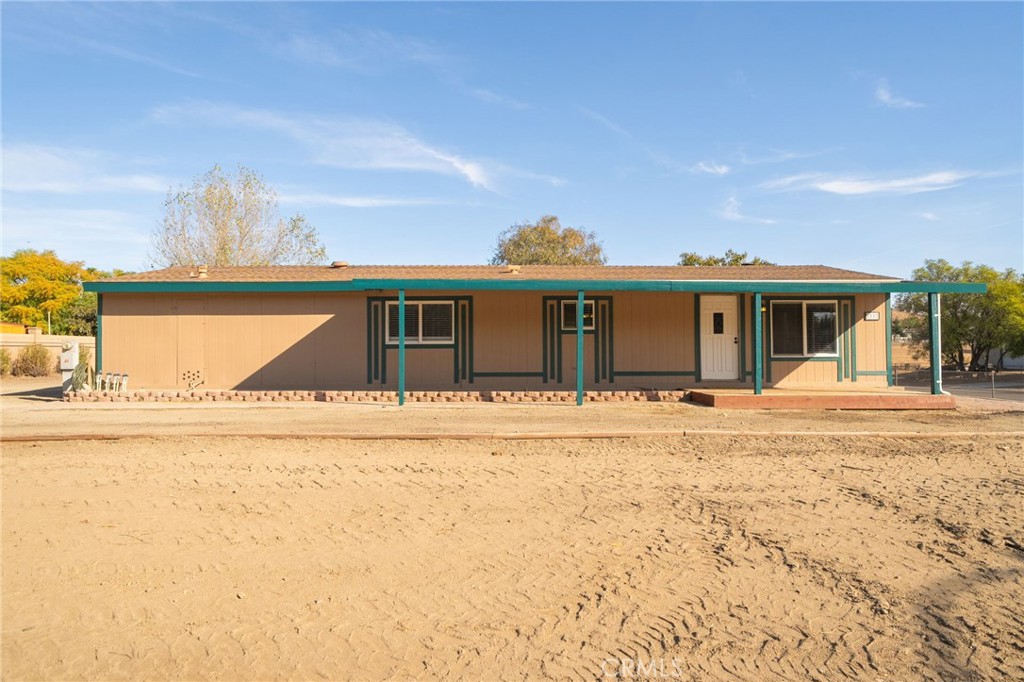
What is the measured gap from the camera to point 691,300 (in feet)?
51.6

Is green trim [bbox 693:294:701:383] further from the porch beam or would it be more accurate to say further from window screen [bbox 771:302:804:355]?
the porch beam

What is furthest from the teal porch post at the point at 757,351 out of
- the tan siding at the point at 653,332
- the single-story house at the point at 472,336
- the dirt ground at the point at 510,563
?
the dirt ground at the point at 510,563

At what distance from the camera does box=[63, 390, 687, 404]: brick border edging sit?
1379 centimetres

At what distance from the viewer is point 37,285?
142ft

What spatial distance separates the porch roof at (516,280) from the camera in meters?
13.6

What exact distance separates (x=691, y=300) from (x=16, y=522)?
44.3 feet

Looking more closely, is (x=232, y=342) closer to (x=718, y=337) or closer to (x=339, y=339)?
(x=339, y=339)

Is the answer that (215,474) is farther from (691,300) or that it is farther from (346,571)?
(691,300)

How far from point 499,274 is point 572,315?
268cm

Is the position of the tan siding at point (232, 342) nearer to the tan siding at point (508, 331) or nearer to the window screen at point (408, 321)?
the window screen at point (408, 321)

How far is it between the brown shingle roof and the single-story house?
0.97 ft

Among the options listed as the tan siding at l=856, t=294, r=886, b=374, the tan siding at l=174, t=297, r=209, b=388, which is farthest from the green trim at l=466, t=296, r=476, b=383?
the tan siding at l=856, t=294, r=886, b=374

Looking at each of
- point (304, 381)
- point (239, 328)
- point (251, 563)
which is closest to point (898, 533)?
point (251, 563)

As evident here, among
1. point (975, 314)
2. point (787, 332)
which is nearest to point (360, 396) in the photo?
point (787, 332)
